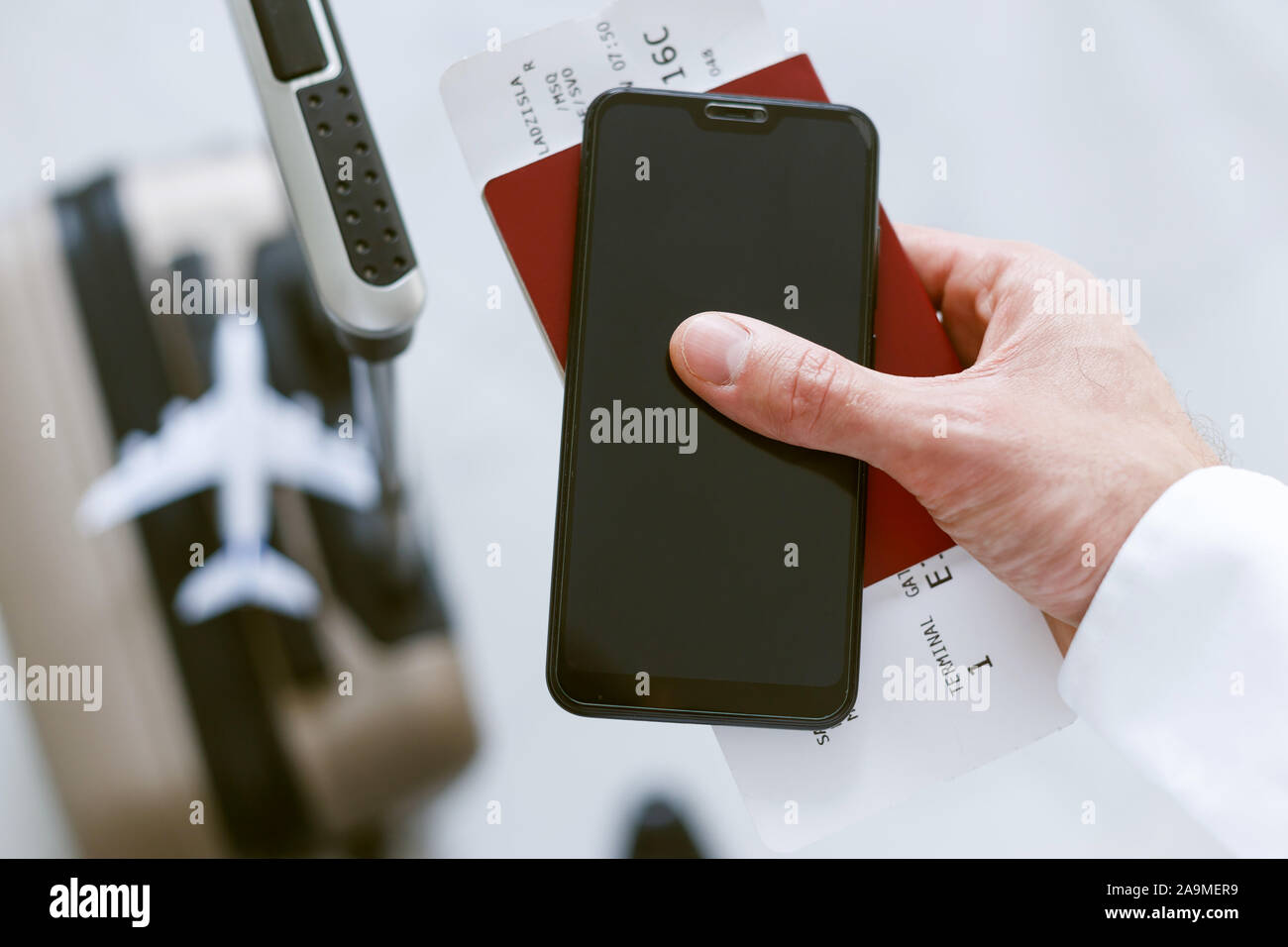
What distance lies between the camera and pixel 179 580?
55 cm

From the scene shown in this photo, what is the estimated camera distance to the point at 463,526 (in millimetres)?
559

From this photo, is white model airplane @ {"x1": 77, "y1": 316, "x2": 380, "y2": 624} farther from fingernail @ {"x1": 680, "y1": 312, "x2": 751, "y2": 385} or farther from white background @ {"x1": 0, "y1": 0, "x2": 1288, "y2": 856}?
fingernail @ {"x1": 680, "y1": 312, "x2": 751, "y2": 385}

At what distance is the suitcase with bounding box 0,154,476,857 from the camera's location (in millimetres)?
536

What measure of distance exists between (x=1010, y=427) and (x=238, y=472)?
1.44ft

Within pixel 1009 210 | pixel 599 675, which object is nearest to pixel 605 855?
pixel 599 675

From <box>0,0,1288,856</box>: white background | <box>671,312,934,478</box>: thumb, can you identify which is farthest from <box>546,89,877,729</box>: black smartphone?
<box>0,0,1288,856</box>: white background

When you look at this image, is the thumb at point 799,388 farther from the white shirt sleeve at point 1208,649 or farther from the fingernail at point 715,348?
the white shirt sleeve at point 1208,649

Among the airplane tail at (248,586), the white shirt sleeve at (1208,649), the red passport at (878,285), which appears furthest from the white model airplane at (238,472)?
the white shirt sleeve at (1208,649)

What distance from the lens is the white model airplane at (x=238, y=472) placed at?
55 cm

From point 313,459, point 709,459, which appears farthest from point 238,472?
point 709,459

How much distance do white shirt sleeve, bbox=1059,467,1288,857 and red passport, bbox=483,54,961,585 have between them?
8cm

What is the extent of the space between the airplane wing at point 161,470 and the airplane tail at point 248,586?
5 cm

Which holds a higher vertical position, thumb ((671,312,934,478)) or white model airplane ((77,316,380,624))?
thumb ((671,312,934,478))

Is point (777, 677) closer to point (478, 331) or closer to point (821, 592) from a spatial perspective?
point (821, 592)
